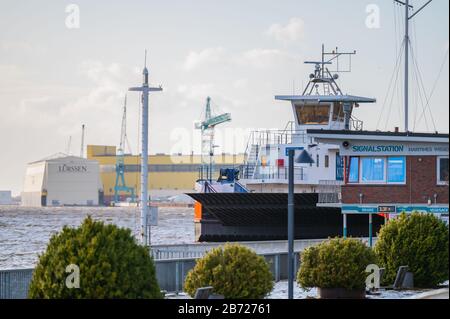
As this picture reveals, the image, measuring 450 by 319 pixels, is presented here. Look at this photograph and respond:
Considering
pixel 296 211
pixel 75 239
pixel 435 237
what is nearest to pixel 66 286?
pixel 75 239

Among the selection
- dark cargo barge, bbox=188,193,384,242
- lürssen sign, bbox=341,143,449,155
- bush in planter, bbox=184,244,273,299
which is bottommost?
bush in planter, bbox=184,244,273,299

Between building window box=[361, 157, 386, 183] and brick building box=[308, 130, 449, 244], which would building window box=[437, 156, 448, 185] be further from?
building window box=[361, 157, 386, 183]

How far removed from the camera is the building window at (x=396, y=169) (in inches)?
1400

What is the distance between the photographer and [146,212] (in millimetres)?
47062

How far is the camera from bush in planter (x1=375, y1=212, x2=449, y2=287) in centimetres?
3081

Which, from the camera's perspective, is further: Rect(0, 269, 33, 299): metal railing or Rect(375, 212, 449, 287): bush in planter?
Rect(375, 212, 449, 287): bush in planter

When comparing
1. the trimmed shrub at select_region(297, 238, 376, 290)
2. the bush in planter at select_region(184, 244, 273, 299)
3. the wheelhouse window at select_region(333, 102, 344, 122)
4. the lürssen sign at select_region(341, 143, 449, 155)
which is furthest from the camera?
the wheelhouse window at select_region(333, 102, 344, 122)

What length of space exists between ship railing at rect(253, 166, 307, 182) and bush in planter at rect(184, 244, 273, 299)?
41.7 meters

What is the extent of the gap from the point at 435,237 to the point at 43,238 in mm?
66052

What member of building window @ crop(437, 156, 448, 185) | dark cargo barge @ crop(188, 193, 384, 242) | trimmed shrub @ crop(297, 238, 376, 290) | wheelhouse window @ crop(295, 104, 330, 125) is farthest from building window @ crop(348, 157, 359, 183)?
wheelhouse window @ crop(295, 104, 330, 125)

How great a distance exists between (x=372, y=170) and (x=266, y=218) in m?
30.8

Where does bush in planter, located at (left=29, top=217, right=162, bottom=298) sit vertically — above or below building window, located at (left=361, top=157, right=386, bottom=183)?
below

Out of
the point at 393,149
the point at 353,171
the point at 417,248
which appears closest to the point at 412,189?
the point at 393,149

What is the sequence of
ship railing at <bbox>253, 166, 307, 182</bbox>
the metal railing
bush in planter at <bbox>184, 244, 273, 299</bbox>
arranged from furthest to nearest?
ship railing at <bbox>253, 166, 307, 182</bbox> → the metal railing → bush in planter at <bbox>184, 244, 273, 299</bbox>
